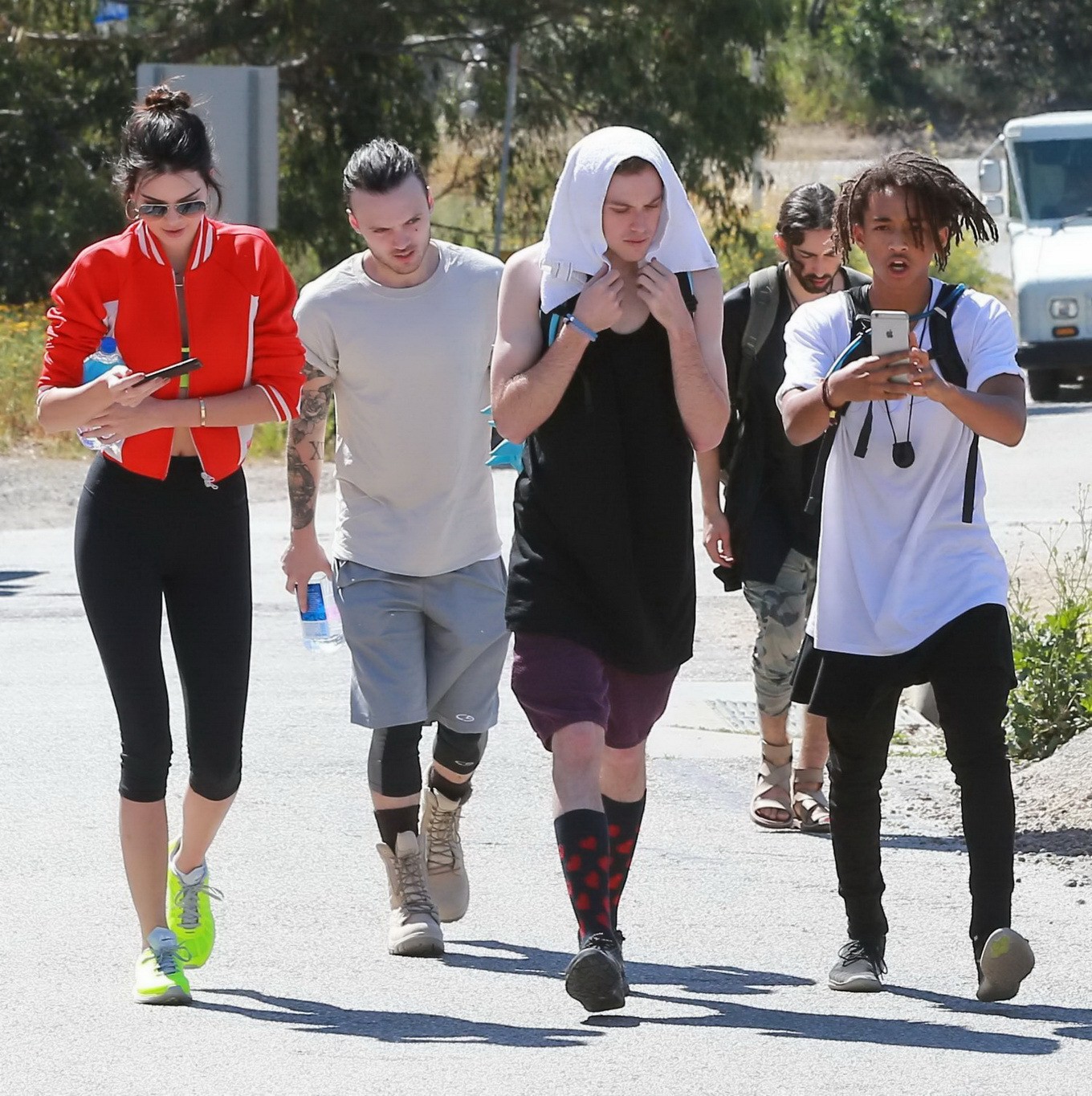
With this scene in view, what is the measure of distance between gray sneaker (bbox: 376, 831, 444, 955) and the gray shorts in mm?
326

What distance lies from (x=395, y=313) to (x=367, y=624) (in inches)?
29.9

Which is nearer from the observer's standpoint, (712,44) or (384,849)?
(384,849)

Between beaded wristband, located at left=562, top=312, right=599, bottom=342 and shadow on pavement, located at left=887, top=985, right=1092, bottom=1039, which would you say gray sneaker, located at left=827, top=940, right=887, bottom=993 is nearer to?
shadow on pavement, located at left=887, top=985, right=1092, bottom=1039

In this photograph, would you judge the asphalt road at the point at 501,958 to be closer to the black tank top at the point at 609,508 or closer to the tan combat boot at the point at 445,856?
the tan combat boot at the point at 445,856

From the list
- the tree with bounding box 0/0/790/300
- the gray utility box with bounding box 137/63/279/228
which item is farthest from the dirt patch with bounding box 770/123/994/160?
the gray utility box with bounding box 137/63/279/228

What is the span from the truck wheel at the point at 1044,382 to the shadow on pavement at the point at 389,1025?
15.8m

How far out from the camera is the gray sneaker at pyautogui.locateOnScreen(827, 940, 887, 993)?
193 inches

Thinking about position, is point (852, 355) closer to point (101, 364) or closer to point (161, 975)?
point (101, 364)

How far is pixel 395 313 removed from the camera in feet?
17.4

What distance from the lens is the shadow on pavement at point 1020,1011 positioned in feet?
15.0

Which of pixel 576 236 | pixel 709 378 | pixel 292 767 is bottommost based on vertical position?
pixel 292 767

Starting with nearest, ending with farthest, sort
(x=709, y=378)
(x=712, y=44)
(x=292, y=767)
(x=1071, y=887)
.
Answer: (x=709, y=378) < (x=1071, y=887) < (x=292, y=767) < (x=712, y=44)

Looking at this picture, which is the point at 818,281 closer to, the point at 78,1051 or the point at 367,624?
the point at 367,624

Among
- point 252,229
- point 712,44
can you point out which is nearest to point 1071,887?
point 252,229
